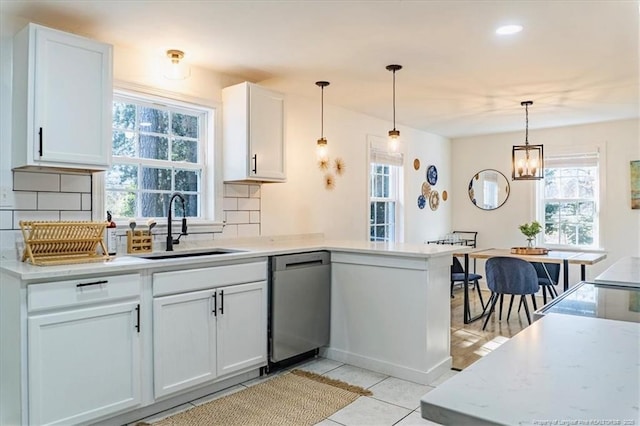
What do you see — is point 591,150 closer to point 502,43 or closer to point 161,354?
point 502,43

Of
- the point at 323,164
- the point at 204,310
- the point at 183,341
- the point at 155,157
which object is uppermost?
the point at 323,164

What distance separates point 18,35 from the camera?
99.0 inches

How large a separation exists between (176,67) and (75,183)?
3.83 feet

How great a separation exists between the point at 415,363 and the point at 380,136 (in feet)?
10.6

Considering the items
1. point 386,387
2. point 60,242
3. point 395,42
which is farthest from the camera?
point 395,42

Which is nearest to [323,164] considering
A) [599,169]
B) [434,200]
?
[434,200]

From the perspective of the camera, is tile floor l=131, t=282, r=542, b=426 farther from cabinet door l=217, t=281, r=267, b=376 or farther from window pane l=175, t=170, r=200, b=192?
window pane l=175, t=170, r=200, b=192

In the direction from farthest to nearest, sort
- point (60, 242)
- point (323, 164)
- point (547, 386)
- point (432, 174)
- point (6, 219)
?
1. point (432, 174)
2. point (323, 164)
3. point (6, 219)
4. point (60, 242)
5. point (547, 386)

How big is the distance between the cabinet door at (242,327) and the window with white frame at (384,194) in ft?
8.78

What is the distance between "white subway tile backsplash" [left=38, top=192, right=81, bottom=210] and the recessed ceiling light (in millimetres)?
2919

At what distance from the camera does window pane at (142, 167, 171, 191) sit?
10.8 feet

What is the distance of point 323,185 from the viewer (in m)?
4.73

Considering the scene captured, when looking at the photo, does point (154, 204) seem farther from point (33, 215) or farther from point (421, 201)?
point (421, 201)

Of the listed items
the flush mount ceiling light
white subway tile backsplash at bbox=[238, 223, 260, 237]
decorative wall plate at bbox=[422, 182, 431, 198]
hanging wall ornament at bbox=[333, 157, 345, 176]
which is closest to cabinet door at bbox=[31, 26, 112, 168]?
the flush mount ceiling light
